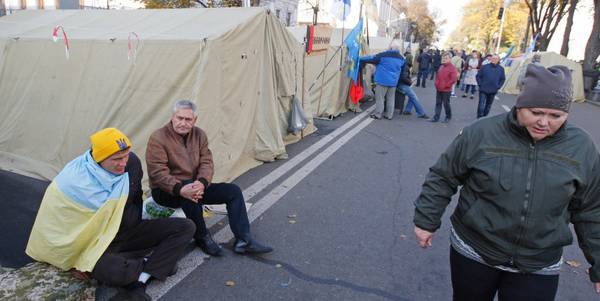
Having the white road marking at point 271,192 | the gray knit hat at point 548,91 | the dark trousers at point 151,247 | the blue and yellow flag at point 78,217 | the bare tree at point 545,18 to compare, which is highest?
the bare tree at point 545,18

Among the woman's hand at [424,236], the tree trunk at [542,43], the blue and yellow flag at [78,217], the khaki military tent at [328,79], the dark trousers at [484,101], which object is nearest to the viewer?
the woman's hand at [424,236]

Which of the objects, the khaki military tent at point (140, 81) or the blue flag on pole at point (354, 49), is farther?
the blue flag on pole at point (354, 49)

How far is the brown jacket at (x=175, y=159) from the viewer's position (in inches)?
143

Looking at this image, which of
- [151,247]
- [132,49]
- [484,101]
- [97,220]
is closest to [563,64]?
[484,101]

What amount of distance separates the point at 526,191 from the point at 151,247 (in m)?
2.65

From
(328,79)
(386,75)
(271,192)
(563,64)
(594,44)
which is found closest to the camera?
(271,192)

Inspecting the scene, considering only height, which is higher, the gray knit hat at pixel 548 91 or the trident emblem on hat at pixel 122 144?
the gray knit hat at pixel 548 91

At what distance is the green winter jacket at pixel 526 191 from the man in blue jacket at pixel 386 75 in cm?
868

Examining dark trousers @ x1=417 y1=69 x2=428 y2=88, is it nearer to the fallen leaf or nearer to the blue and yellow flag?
the fallen leaf

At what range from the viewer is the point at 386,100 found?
11.2m

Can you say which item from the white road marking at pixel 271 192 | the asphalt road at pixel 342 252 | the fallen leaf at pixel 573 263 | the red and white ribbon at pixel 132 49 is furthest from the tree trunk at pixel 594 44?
the red and white ribbon at pixel 132 49

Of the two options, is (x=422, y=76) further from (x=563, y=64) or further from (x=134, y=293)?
(x=134, y=293)

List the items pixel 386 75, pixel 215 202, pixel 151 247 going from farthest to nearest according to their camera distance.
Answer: pixel 386 75 < pixel 215 202 < pixel 151 247

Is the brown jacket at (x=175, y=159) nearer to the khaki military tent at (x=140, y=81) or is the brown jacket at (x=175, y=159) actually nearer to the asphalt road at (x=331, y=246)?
the asphalt road at (x=331, y=246)
